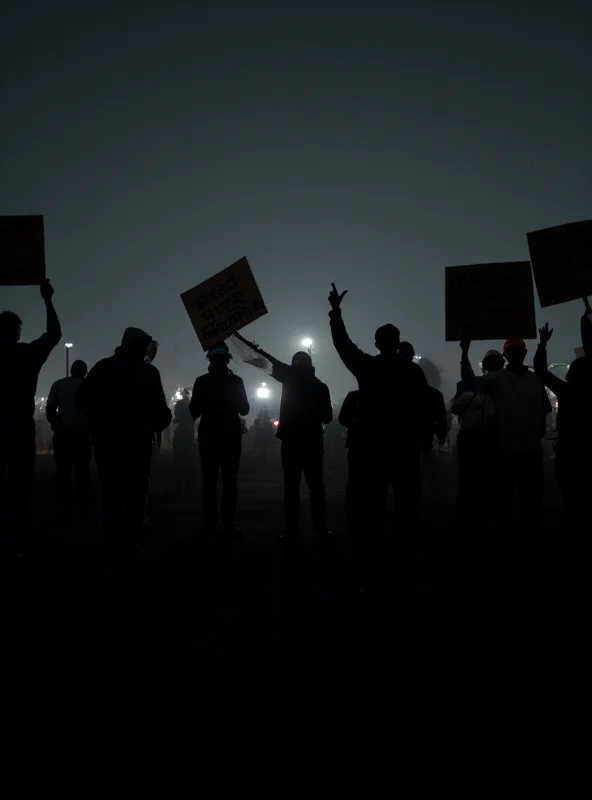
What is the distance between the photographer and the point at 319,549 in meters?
6.86

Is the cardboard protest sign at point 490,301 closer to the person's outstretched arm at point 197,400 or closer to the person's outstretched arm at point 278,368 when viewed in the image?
the person's outstretched arm at point 278,368

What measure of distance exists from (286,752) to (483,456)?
5395 mm

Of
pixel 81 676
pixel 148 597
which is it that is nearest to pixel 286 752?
pixel 81 676

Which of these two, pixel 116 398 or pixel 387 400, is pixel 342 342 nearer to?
pixel 387 400

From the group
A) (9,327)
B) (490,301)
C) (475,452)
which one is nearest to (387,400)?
(475,452)

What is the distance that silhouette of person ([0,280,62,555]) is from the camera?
221 inches

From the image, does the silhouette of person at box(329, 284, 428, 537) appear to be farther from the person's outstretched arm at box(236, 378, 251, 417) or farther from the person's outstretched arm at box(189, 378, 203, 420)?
the person's outstretched arm at box(189, 378, 203, 420)

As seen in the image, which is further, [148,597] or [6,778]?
[148,597]

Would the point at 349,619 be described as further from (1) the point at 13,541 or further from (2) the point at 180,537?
(2) the point at 180,537

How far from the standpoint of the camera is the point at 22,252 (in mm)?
6957

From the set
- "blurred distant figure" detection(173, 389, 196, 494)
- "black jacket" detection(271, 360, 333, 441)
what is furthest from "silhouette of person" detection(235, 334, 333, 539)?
"blurred distant figure" detection(173, 389, 196, 494)

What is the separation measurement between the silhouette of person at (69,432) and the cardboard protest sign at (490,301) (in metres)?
4.99

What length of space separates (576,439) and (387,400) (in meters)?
2.11

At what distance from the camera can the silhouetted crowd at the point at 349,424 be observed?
484 centimetres
